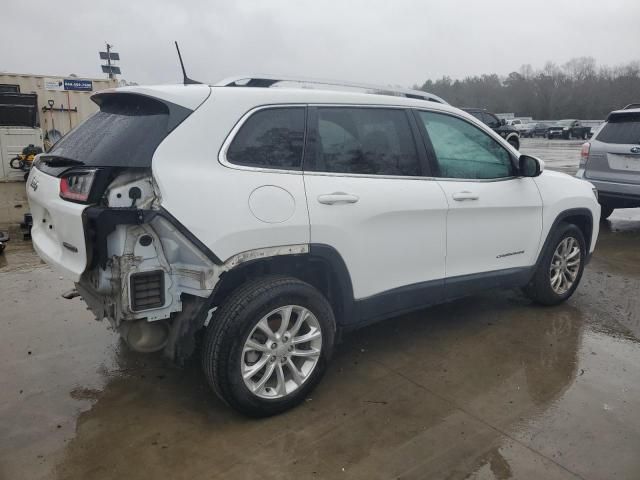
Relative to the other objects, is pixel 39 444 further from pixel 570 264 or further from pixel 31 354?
pixel 570 264

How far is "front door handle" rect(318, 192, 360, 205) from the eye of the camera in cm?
294

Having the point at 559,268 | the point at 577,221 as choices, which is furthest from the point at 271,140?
the point at 577,221

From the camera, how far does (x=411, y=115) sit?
3.54 m

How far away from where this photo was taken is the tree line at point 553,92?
238 ft

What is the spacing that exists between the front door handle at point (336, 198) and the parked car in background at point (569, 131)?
1853 inches

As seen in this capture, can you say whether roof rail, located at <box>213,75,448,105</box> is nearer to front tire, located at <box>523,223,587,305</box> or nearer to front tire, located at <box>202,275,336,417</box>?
front tire, located at <box>202,275,336,417</box>

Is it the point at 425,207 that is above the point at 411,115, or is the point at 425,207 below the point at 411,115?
below

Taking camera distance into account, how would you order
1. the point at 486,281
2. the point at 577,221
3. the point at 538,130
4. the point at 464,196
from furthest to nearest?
the point at 538,130 < the point at 577,221 < the point at 486,281 < the point at 464,196

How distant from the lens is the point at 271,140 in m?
2.91

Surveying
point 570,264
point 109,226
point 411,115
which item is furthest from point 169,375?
point 570,264

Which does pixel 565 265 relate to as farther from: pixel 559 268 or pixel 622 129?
pixel 622 129

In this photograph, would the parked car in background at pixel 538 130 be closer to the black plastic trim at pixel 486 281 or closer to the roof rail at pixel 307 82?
the black plastic trim at pixel 486 281

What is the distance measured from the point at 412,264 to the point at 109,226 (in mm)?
1917

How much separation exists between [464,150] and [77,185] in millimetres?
2641
